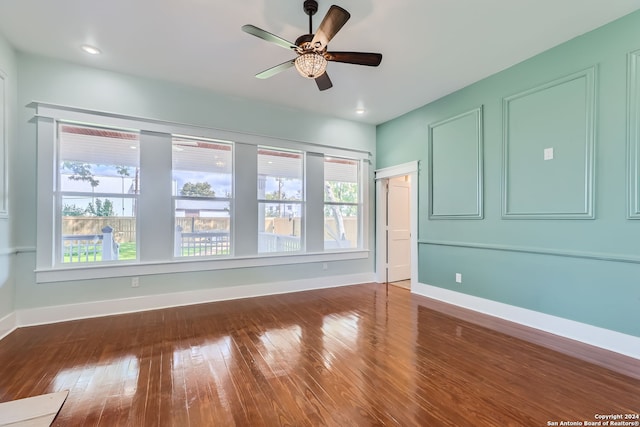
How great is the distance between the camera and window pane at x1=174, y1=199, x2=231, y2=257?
159 inches

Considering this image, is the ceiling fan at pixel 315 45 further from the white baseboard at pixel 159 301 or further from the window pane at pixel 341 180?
the white baseboard at pixel 159 301

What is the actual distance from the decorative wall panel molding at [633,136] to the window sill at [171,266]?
3678 mm

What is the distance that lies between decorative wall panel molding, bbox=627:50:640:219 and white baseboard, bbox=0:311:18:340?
6.26 meters

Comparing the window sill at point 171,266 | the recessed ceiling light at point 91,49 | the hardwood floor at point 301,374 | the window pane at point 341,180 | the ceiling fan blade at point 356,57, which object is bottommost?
the hardwood floor at point 301,374

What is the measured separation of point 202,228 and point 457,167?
3.91 metres

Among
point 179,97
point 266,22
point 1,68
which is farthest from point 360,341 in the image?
point 1,68

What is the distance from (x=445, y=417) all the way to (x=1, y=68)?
5.04 meters

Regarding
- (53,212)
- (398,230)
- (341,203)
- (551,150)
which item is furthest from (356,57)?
(53,212)

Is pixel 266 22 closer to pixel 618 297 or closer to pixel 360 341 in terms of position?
pixel 360 341

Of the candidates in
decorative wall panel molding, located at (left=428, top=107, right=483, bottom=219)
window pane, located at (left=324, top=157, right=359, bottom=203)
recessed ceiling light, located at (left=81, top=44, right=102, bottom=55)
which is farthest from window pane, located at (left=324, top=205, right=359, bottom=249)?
recessed ceiling light, located at (left=81, top=44, right=102, bottom=55)

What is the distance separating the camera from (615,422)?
67.9 inches

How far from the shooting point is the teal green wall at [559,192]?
264cm

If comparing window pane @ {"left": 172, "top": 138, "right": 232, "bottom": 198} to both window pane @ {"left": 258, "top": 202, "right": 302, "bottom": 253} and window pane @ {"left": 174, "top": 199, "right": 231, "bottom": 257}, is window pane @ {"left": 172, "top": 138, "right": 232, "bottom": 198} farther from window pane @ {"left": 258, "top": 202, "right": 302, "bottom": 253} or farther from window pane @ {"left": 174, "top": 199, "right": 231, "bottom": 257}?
window pane @ {"left": 258, "top": 202, "right": 302, "bottom": 253}

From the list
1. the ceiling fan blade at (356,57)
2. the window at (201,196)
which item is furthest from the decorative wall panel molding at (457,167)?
the window at (201,196)
